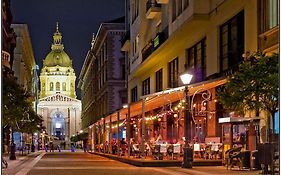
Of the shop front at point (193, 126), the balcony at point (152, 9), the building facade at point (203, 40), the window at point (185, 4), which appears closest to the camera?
the building facade at point (203, 40)

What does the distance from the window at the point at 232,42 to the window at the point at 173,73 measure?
11446 millimetres

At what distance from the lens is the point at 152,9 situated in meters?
53.3

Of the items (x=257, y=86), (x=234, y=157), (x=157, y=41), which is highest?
(x=157, y=41)

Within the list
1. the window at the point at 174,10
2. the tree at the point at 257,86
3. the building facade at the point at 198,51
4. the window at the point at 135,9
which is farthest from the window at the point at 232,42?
the window at the point at 135,9

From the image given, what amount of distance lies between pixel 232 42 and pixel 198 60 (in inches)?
290

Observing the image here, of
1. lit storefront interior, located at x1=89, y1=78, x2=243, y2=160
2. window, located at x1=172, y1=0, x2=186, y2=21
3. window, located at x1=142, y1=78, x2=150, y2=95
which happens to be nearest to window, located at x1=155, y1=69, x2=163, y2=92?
lit storefront interior, located at x1=89, y1=78, x2=243, y2=160

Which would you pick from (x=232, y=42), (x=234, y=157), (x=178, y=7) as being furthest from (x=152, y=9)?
(x=234, y=157)

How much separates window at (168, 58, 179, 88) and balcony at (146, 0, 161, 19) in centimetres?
459

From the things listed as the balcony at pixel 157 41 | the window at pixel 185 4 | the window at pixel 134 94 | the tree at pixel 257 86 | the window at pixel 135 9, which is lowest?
the tree at pixel 257 86

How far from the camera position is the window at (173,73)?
48312mm

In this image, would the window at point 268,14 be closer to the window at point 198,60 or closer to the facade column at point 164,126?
the window at point 198,60

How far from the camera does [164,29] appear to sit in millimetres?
50250

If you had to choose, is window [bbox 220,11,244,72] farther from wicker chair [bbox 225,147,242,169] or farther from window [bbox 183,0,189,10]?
wicker chair [bbox 225,147,242,169]

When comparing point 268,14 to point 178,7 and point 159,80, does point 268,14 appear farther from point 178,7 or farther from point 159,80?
point 159,80
